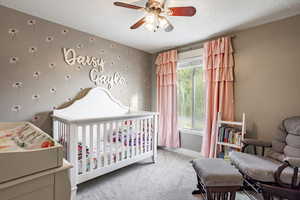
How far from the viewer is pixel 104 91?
2852 millimetres

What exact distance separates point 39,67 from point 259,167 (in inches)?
121

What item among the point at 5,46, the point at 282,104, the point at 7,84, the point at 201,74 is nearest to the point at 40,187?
the point at 7,84

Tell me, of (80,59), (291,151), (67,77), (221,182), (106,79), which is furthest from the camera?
(106,79)

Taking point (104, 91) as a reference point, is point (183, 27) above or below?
above

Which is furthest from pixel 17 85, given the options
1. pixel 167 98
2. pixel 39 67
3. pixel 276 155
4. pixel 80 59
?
pixel 276 155

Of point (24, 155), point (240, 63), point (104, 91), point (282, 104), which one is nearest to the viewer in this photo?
point (24, 155)

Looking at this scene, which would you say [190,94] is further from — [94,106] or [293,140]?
[94,106]

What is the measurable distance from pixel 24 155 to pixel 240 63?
2903 mm

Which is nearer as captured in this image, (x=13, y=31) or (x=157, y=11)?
(x=157, y=11)

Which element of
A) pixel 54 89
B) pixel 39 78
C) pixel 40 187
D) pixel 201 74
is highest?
pixel 201 74

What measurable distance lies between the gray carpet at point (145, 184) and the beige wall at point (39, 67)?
1.14 meters

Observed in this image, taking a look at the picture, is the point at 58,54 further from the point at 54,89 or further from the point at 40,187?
the point at 40,187

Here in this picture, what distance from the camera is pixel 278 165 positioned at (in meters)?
1.75

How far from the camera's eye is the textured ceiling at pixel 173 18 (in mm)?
1867
